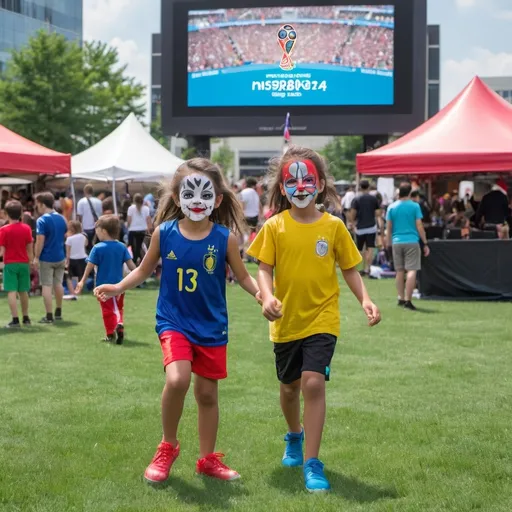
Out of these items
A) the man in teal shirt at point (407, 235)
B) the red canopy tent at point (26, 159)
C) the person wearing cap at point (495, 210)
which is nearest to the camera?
the man in teal shirt at point (407, 235)

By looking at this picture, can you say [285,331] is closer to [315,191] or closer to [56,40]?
[315,191]

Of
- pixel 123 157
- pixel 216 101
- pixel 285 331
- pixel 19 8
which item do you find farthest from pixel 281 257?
pixel 19 8

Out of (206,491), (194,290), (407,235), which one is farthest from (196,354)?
(407,235)

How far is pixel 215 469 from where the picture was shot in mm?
5219

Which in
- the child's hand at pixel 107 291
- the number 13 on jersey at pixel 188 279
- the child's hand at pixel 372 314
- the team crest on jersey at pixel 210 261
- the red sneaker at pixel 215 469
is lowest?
the red sneaker at pixel 215 469

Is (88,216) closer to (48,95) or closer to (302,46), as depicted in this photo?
(302,46)

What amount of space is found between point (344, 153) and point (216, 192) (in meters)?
79.8

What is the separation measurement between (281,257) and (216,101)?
1277 inches

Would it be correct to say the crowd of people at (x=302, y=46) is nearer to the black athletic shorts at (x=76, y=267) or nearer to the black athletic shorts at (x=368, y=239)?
the black athletic shorts at (x=368, y=239)

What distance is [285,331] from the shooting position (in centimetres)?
526

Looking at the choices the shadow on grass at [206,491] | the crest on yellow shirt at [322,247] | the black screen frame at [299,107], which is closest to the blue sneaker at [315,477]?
the shadow on grass at [206,491]

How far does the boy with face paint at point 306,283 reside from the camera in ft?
16.7

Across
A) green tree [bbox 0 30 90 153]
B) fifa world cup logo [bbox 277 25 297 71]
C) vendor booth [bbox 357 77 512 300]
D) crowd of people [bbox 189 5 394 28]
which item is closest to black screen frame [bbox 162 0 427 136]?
crowd of people [bbox 189 5 394 28]

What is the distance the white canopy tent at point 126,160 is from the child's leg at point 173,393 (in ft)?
57.0
